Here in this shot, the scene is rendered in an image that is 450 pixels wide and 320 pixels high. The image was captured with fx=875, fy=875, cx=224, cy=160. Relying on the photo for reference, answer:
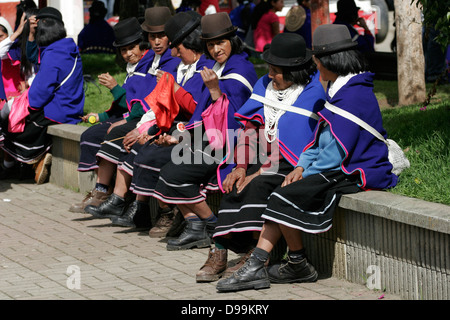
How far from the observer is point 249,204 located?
230 inches

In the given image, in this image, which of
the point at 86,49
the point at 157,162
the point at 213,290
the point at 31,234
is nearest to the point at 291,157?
the point at 213,290

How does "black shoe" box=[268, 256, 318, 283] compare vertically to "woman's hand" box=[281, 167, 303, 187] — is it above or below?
below

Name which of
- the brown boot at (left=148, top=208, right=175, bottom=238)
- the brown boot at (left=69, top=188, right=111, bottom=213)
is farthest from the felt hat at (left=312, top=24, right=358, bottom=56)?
the brown boot at (left=69, top=188, right=111, bottom=213)

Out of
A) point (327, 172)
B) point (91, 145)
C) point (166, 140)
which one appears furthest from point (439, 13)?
point (91, 145)

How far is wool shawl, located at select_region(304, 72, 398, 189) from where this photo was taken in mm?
5543

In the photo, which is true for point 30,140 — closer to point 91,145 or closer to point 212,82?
point 91,145

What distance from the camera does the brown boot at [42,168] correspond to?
981cm

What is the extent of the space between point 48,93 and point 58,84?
0.17 metres

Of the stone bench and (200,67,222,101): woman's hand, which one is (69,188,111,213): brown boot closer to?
(200,67,222,101): woman's hand

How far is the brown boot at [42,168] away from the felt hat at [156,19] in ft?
8.76

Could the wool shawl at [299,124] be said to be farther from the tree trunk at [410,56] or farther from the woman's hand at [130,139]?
the tree trunk at [410,56]

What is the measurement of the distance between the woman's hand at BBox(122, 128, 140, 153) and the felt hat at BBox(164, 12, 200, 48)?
35.5 inches

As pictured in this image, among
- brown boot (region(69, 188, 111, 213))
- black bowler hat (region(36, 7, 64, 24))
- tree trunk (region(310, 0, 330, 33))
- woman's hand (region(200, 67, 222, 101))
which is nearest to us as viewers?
woman's hand (region(200, 67, 222, 101))

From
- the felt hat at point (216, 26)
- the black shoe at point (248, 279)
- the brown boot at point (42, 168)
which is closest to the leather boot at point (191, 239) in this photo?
the black shoe at point (248, 279)
